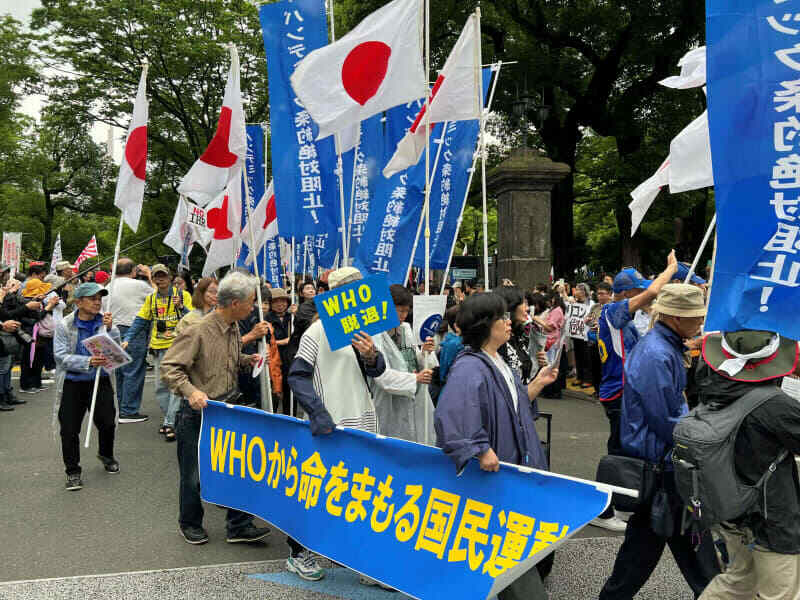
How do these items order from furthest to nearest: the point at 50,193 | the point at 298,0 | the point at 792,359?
the point at 50,193 → the point at 298,0 → the point at 792,359

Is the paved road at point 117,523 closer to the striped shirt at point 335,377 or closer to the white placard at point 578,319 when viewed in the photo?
the striped shirt at point 335,377

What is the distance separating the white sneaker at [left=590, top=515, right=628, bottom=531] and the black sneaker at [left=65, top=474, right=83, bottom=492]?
14.1ft

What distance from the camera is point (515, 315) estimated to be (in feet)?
14.1

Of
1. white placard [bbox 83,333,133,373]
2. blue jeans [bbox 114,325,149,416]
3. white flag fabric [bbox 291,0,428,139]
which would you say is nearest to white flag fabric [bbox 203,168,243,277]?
white placard [bbox 83,333,133,373]

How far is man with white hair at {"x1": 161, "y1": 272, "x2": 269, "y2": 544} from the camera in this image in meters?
4.46

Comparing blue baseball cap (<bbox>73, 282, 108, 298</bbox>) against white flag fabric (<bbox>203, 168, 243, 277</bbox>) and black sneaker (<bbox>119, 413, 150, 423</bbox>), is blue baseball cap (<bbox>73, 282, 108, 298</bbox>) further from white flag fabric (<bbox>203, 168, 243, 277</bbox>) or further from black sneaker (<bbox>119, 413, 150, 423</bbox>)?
black sneaker (<bbox>119, 413, 150, 423</bbox>)

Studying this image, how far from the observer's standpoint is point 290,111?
5988 millimetres

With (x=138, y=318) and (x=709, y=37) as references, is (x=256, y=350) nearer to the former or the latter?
(x=138, y=318)

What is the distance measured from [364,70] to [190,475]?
3140 millimetres

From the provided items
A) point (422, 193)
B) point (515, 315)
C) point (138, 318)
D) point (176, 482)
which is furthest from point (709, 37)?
point (138, 318)

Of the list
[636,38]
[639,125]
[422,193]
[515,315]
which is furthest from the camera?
[639,125]

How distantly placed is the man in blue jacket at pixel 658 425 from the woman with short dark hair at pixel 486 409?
1.65 ft

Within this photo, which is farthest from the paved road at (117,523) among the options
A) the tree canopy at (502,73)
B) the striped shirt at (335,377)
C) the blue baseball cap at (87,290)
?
the tree canopy at (502,73)

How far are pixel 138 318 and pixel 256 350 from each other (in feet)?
7.29
